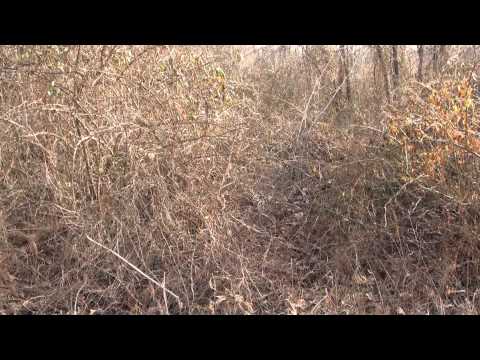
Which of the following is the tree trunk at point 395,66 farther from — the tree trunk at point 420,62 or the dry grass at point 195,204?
the dry grass at point 195,204

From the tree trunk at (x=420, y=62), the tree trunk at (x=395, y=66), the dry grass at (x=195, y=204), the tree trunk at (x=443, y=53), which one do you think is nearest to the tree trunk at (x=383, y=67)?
the tree trunk at (x=395, y=66)

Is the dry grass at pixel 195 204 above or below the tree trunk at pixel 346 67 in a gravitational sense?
below

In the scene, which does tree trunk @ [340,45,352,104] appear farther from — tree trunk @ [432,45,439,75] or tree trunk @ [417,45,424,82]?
tree trunk @ [432,45,439,75]

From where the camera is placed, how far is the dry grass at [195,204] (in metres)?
3.29

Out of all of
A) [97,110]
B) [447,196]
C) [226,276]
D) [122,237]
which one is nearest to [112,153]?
[97,110]

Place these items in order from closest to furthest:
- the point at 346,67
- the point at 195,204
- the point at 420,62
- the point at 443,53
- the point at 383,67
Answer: the point at 195,204
the point at 443,53
the point at 420,62
the point at 383,67
the point at 346,67

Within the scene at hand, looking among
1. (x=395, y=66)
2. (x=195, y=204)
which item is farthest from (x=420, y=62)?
(x=195, y=204)

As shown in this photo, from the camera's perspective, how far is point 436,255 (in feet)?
11.3

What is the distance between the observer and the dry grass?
3.29 m

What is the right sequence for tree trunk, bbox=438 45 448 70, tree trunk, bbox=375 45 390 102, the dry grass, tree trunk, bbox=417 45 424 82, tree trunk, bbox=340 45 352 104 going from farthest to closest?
tree trunk, bbox=340 45 352 104
tree trunk, bbox=375 45 390 102
tree trunk, bbox=417 45 424 82
tree trunk, bbox=438 45 448 70
the dry grass

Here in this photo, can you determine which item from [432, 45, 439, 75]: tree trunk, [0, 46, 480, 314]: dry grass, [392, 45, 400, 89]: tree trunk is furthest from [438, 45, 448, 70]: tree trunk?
[392, 45, 400, 89]: tree trunk

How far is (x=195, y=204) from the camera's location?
3811mm

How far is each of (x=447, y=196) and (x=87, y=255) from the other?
290cm

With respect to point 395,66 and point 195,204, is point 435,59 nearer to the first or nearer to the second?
point 395,66
